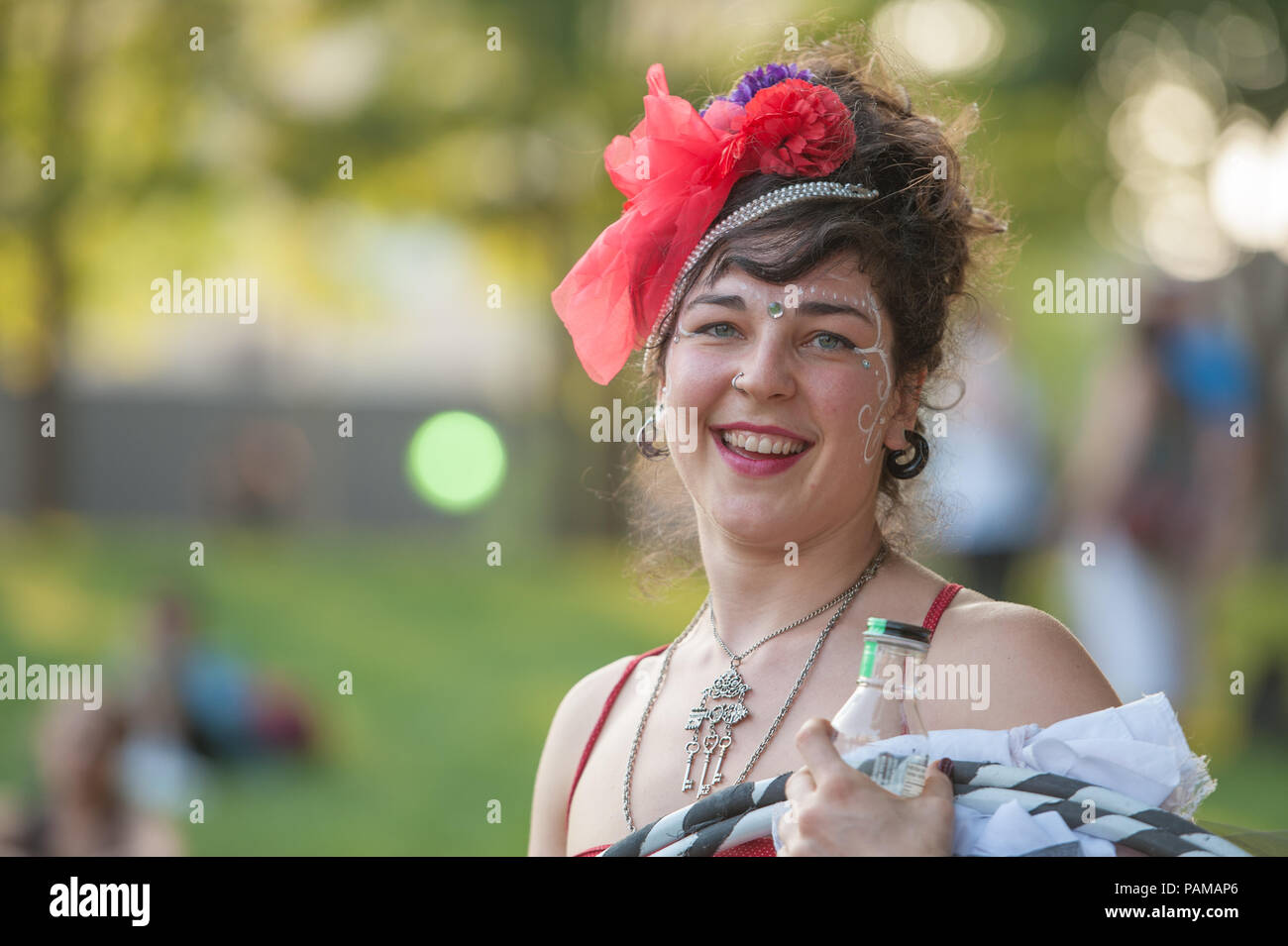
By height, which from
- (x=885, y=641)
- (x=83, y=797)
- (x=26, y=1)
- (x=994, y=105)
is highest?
(x=26, y=1)

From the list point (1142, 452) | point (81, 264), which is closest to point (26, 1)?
point (81, 264)

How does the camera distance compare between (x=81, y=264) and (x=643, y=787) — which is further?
(x=81, y=264)

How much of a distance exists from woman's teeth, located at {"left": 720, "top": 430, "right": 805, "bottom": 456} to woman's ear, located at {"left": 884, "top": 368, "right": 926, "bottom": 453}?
228 mm

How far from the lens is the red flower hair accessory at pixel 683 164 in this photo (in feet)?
7.78

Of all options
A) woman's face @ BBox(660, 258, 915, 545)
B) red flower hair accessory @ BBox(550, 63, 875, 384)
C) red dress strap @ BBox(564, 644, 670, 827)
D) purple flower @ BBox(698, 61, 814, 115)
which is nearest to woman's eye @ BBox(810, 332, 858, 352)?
woman's face @ BBox(660, 258, 915, 545)

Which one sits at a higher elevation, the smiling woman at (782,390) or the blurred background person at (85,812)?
the smiling woman at (782,390)

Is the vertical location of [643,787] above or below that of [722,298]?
below

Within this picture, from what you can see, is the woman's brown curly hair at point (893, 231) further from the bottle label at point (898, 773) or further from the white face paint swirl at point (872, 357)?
the bottle label at point (898, 773)

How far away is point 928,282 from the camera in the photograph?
2.44 metres

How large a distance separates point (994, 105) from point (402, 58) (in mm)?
4850

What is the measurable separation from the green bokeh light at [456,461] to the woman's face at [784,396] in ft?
39.5

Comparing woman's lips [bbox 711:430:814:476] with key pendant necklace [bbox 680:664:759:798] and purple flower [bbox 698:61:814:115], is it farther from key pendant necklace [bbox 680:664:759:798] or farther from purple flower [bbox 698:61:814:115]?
purple flower [bbox 698:61:814:115]

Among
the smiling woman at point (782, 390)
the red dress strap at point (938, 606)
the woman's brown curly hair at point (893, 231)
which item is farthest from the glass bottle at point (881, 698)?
the woman's brown curly hair at point (893, 231)

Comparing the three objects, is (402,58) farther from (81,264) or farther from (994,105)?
(994,105)
